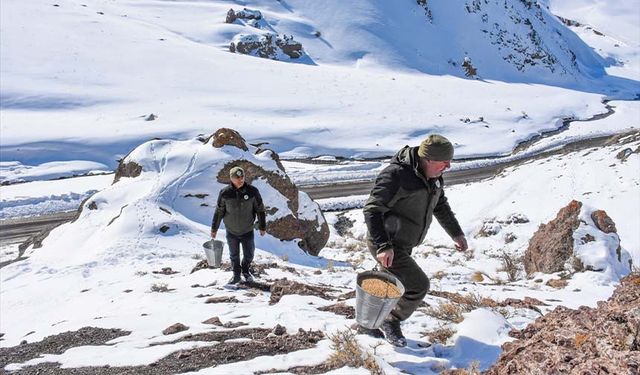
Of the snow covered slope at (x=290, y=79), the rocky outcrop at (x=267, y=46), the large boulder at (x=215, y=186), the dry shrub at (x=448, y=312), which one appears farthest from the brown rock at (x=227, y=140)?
the rocky outcrop at (x=267, y=46)

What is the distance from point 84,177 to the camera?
25688 millimetres

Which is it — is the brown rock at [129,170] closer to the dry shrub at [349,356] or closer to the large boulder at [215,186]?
the large boulder at [215,186]

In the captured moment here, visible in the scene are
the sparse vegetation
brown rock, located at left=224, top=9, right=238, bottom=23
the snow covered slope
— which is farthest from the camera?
brown rock, located at left=224, top=9, right=238, bottom=23

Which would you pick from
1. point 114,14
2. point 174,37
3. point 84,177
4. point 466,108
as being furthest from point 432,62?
point 84,177

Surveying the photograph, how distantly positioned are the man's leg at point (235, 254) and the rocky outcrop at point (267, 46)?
56.0m

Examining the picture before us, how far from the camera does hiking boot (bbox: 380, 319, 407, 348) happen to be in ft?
14.3

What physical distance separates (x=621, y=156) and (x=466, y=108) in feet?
108

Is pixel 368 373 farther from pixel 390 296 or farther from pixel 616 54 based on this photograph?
pixel 616 54

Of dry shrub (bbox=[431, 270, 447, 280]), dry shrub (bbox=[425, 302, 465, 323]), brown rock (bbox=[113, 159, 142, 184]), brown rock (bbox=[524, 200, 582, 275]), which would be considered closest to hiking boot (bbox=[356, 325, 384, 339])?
dry shrub (bbox=[425, 302, 465, 323])

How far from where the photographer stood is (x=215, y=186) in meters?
13.2

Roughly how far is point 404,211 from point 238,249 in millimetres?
3950

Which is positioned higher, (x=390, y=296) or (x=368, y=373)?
(x=390, y=296)

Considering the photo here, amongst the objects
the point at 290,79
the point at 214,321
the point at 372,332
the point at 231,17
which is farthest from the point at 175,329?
the point at 231,17

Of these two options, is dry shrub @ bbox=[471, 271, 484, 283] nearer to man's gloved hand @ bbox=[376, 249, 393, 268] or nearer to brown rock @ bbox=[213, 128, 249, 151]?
man's gloved hand @ bbox=[376, 249, 393, 268]
